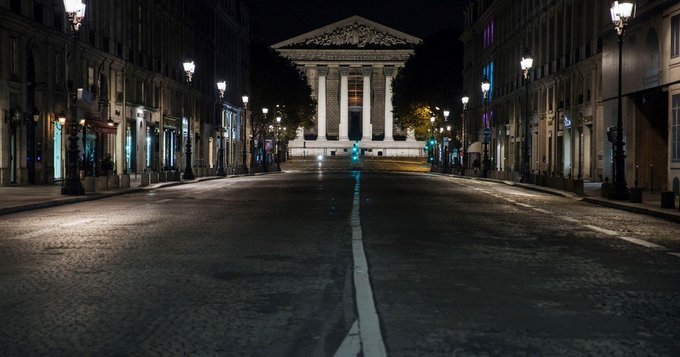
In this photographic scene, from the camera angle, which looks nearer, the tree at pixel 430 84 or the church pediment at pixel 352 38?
the tree at pixel 430 84

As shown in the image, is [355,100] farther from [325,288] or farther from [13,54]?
[325,288]

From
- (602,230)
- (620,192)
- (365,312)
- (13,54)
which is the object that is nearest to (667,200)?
(620,192)

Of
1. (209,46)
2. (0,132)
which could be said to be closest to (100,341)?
(0,132)

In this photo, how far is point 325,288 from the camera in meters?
9.15

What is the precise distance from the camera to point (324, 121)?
19100cm

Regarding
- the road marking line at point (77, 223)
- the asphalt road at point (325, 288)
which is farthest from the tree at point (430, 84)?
the asphalt road at point (325, 288)

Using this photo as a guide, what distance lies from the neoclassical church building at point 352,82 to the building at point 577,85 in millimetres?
81944

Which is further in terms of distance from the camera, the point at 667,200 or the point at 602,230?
the point at 667,200

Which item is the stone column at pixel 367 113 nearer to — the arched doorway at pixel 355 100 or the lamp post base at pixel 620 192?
the arched doorway at pixel 355 100

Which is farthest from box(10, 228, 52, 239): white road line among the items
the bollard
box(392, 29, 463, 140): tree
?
box(392, 29, 463, 140): tree

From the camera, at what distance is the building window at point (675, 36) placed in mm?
31703

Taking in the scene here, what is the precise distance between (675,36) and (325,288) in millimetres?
26334

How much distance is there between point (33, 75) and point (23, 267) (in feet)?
104

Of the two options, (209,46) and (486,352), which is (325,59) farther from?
(486,352)
